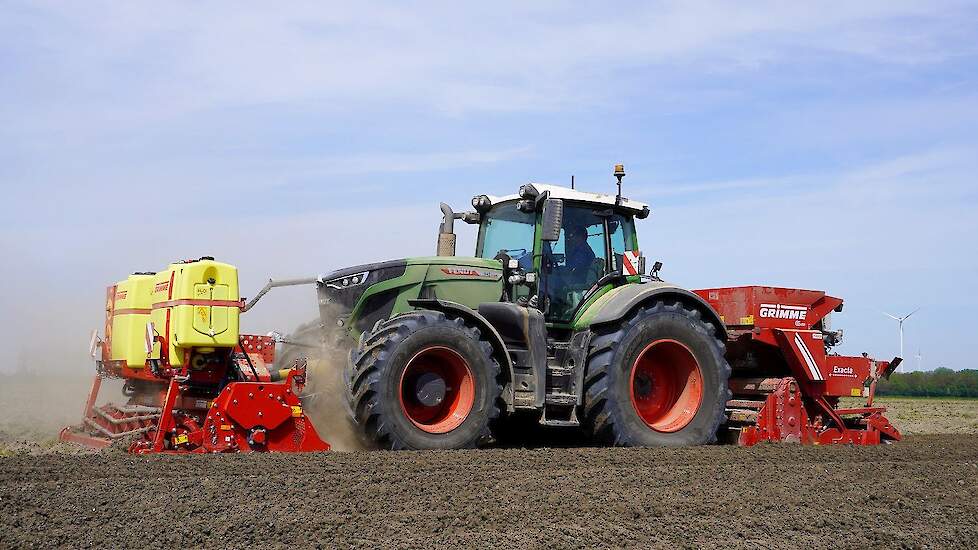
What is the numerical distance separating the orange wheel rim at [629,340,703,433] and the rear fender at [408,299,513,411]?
157cm

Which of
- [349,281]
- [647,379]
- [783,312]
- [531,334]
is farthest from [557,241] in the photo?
[783,312]

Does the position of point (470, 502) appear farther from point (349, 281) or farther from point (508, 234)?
point (508, 234)

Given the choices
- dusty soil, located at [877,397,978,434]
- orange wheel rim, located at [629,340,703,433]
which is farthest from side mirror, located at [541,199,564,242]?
dusty soil, located at [877,397,978,434]

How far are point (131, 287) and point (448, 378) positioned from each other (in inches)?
130

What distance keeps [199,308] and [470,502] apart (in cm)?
354

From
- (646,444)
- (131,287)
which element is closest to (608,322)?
(646,444)

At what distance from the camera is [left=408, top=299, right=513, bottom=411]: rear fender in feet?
29.1

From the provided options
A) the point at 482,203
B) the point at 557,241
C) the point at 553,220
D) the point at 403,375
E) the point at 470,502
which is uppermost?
the point at 482,203

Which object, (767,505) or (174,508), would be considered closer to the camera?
(174,508)

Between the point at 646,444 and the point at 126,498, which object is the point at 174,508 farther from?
the point at 646,444

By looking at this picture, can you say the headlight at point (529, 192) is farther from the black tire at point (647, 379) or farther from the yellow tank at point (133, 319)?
the yellow tank at point (133, 319)

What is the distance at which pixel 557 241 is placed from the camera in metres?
9.89

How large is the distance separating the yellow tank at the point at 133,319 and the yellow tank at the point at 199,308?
1.82 ft

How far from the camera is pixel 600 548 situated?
5.38 metres
